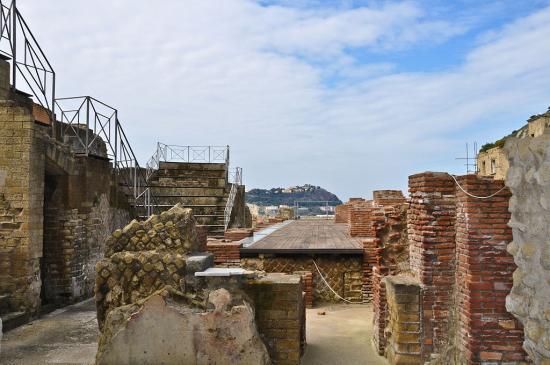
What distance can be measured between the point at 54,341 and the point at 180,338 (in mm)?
2874

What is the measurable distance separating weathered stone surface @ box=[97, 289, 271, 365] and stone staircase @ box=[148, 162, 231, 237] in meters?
10.8

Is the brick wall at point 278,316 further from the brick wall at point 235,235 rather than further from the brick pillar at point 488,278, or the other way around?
the brick wall at point 235,235

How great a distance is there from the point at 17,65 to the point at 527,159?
9.14 metres

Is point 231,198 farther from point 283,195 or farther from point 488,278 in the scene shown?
point 283,195

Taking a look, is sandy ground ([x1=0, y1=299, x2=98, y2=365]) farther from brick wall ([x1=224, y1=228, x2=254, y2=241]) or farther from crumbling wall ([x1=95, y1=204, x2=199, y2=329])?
brick wall ([x1=224, y1=228, x2=254, y2=241])

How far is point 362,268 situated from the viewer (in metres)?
11.0

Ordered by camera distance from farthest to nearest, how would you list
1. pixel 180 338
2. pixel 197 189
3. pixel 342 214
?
1. pixel 342 214
2. pixel 197 189
3. pixel 180 338

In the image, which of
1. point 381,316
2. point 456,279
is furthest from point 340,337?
point 456,279

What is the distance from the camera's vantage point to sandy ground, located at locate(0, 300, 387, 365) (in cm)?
599

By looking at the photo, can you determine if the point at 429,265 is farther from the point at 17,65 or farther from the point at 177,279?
the point at 17,65

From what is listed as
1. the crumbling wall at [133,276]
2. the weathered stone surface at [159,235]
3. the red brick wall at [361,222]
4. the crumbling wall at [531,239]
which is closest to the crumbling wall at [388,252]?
the crumbling wall at [531,239]

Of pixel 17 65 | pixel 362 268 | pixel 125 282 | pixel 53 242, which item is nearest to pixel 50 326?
pixel 53 242

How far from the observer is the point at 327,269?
11.1 metres

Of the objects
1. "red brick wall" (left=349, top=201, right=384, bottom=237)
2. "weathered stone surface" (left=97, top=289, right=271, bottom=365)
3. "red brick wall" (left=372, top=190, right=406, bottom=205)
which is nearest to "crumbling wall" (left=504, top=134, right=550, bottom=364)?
"weathered stone surface" (left=97, top=289, right=271, bottom=365)
